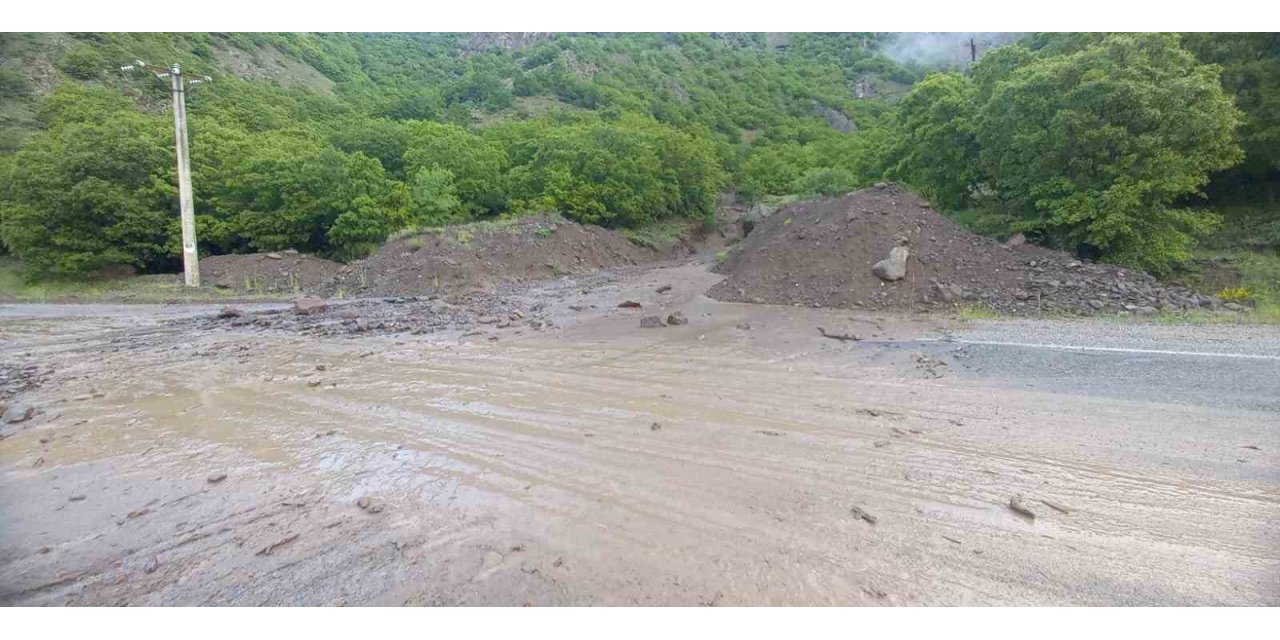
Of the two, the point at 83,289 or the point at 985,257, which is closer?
the point at 985,257

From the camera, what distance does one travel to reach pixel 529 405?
6.62 metres

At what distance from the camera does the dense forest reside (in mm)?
15211

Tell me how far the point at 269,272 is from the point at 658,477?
80.4 ft

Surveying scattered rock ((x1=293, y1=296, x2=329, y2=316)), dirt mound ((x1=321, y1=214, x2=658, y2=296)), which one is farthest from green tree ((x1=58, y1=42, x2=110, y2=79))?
scattered rock ((x1=293, y1=296, x2=329, y2=316))

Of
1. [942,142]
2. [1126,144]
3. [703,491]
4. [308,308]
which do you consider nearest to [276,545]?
[703,491]

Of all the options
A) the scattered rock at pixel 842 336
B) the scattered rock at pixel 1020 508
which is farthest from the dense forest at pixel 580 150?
the scattered rock at pixel 842 336

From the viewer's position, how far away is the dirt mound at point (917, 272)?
514 inches

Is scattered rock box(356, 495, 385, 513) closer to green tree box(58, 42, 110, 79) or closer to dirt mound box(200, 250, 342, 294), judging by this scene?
dirt mound box(200, 250, 342, 294)

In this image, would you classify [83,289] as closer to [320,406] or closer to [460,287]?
[460,287]

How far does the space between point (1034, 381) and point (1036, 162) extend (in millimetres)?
13260

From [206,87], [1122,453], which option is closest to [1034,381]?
[1122,453]

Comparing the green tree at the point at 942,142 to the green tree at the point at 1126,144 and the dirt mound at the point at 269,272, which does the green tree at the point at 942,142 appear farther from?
the dirt mound at the point at 269,272

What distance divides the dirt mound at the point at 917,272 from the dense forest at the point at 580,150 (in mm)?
2851

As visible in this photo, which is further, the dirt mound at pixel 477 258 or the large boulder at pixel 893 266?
the dirt mound at pixel 477 258
